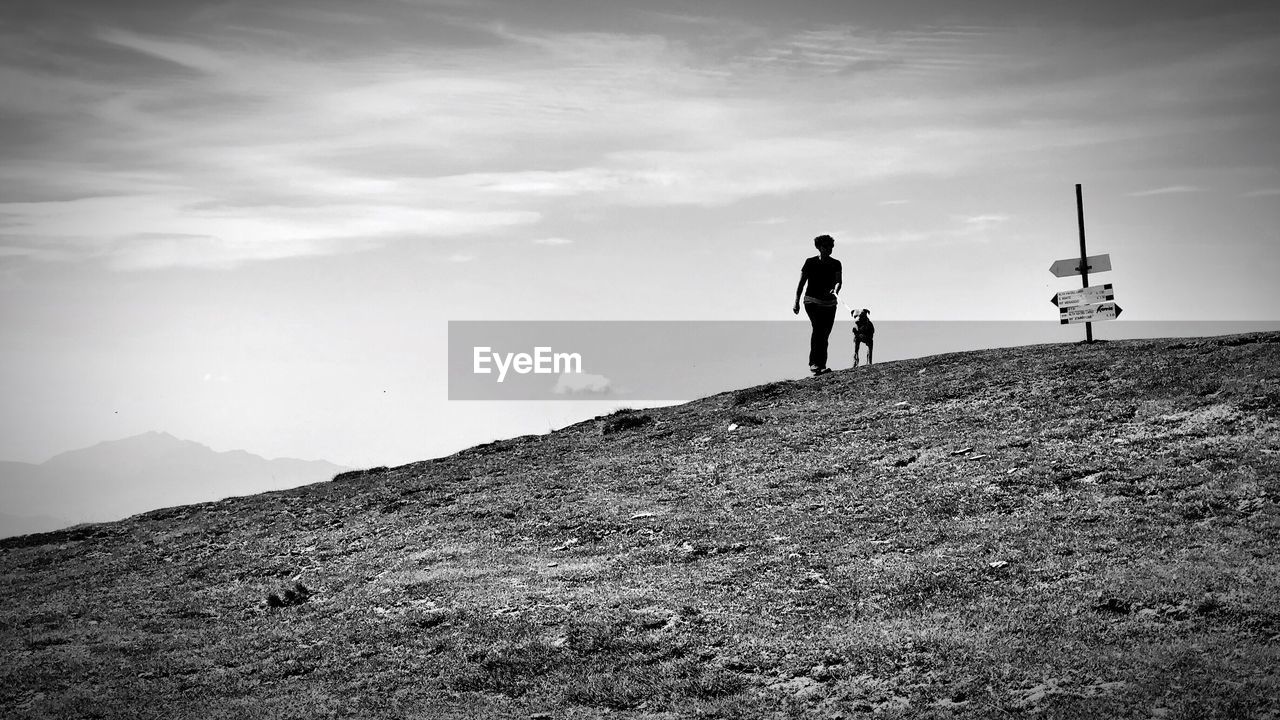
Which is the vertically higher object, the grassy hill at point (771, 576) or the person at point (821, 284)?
the person at point (821, 284)

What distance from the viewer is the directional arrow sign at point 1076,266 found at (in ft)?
68.0

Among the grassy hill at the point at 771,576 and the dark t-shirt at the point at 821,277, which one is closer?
the grassy hill at the point at 771,576

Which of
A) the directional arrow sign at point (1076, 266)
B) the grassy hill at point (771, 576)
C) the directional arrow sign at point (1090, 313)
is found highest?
the directional arrow sign at point (1076, 266)

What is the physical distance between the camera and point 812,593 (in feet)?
36.3

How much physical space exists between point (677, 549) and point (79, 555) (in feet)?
44.0

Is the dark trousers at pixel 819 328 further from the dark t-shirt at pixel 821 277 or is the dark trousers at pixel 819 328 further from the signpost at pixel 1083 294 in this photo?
the signpost at pixel 1083 294

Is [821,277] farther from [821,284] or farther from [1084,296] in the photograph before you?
[1084,296]

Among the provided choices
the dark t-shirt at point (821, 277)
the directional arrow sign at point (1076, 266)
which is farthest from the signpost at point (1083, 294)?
the dark t-shirt at point (821, 277)

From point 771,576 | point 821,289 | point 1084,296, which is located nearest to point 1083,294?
→ point 1084,296

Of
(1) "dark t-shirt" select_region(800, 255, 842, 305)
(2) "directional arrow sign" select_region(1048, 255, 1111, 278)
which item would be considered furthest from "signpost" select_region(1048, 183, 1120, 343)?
(1) "dark t-shirt" select_region(800, 255, 842, 305)

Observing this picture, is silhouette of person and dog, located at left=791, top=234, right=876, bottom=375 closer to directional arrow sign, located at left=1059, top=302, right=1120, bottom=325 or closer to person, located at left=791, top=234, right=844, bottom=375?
person, located at left=791, top=234, right=844, bottom=375

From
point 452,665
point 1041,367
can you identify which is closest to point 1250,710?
point 452,665

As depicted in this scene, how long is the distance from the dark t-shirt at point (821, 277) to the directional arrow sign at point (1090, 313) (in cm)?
524

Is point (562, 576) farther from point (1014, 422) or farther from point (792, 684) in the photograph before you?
point (1014, 422)
